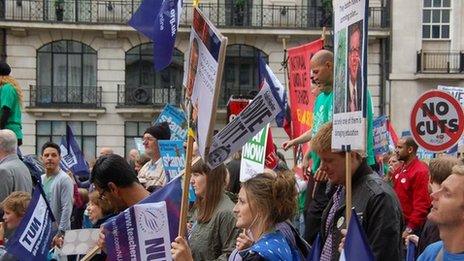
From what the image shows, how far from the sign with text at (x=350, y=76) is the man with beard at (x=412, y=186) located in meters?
5.69

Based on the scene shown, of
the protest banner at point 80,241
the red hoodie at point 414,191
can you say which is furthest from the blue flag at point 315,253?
the red hoodie at point 414,191

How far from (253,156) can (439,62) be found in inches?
1160

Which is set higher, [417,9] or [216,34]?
[417,9]

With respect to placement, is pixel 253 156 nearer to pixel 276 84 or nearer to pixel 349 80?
pixel 276 84

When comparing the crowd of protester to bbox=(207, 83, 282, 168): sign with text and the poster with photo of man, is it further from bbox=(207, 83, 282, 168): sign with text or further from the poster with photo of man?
bbox=(207, 83, 282, 168): sign with text

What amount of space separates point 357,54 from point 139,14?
2.66 metres

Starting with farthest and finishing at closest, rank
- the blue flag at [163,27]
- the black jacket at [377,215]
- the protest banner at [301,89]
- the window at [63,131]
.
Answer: the window at [63,131], the protest banner at [301,89], the blue flag at [163,27], the black jacket at [377,215]

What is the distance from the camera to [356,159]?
225 inches

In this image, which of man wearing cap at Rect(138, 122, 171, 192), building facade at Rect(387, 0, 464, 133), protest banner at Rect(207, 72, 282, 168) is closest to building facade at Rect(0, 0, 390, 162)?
building facade at Rect(387, 0, 464, 133)

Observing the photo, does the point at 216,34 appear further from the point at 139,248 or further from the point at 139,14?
the point at 139,14

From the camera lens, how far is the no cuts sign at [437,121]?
12391 mm

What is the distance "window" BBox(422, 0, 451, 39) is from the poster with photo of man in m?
33.2

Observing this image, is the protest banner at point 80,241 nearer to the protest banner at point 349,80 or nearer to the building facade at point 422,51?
the protest banner at point 349,80

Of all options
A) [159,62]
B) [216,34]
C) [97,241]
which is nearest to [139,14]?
[159,62]
